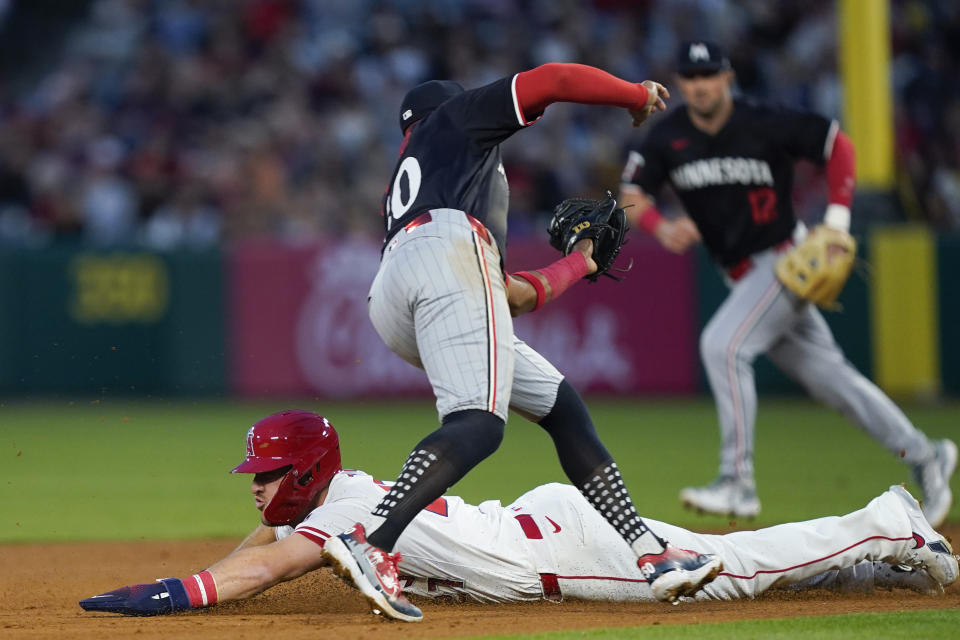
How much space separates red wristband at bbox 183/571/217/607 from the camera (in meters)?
4.08

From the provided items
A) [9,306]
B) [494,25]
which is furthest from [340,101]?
[9,306]

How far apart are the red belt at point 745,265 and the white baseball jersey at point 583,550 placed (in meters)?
2.22

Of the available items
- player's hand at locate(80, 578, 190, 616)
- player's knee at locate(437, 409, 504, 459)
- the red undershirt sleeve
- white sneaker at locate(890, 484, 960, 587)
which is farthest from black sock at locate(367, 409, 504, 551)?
the red undershirt sleeve

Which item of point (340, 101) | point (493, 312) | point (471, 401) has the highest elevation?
point (340, 101)

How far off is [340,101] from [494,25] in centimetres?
198

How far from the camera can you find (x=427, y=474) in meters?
3.85

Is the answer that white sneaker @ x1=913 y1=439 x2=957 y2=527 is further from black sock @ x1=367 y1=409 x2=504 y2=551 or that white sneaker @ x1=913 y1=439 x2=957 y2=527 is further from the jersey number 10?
the jersey number 10

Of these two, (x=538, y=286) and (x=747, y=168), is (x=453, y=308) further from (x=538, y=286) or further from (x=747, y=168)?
(x=747, y=168)

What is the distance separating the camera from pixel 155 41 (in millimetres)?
15594

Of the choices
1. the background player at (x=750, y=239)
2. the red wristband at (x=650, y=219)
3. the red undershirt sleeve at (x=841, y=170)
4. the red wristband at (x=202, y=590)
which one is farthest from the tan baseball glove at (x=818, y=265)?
the red wristband at (x=202, y=590)

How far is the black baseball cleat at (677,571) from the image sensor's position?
13.1 ft

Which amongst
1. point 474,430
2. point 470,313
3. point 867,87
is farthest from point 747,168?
point 867,87

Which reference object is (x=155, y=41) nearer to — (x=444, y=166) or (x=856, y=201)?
(x=856, y=201)

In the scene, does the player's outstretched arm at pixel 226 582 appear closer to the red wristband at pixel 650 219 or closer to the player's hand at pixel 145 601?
the player's hand at pixel 145 601
